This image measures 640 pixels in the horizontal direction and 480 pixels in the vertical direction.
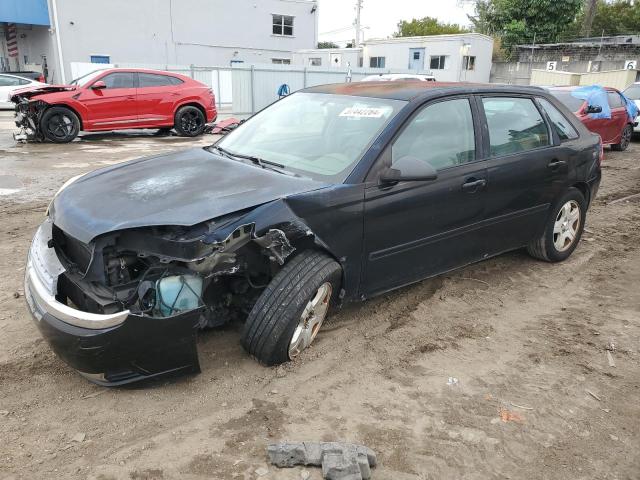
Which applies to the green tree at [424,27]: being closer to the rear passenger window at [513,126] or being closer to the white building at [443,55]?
the white building at [443,55]

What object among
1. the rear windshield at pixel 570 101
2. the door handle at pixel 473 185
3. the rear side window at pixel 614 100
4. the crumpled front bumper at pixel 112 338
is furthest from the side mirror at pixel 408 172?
the rear side window at pixel 614 100

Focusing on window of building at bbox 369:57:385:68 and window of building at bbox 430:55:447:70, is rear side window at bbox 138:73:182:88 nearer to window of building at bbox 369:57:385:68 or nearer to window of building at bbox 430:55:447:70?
window of building at bbox 430:55:447:70

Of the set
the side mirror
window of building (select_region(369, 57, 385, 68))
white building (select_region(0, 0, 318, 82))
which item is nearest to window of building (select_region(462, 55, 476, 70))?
window of building (select_region(369, 57, 385, 68))

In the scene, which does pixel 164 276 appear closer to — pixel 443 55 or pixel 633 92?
pixel 633 92

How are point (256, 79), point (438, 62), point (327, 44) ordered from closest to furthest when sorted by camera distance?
point (256, 79) → point (438, 62) → point (327, 44)

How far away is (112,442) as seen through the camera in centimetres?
253

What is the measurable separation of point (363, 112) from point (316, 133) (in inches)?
14.5

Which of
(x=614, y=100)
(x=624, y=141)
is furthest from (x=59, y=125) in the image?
(x=624, y=141)

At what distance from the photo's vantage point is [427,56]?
30.7 metres

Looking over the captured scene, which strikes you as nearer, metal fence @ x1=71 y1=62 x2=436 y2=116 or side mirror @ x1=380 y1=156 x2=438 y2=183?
side mirror @ x1=380 y1=156 x2=438 y2=183

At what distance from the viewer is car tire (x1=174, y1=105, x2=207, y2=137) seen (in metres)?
13.4

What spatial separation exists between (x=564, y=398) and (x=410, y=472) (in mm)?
1151

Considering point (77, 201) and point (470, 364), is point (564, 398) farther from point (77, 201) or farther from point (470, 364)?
point (77, 201)

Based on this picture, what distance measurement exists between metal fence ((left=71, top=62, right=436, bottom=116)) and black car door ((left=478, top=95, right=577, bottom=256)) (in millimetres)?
13789
